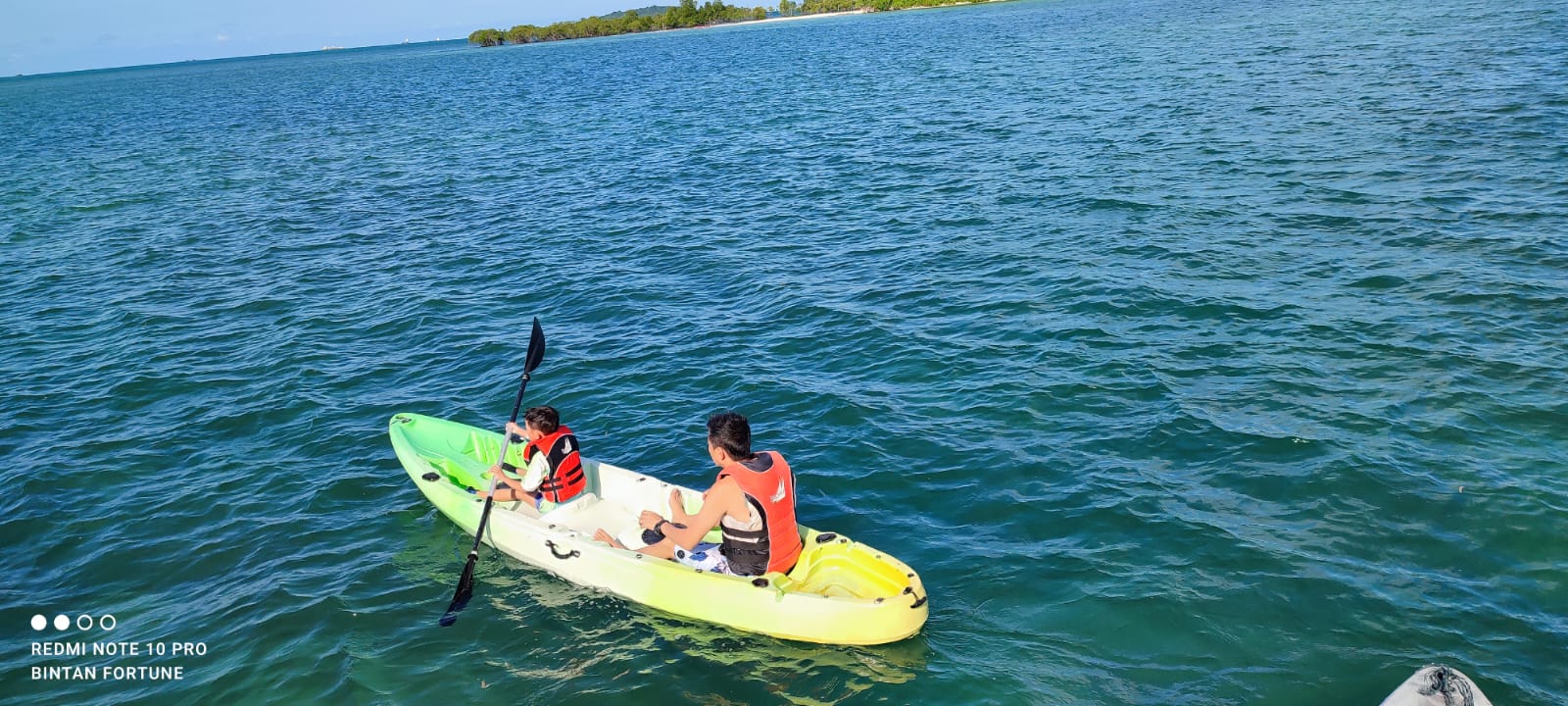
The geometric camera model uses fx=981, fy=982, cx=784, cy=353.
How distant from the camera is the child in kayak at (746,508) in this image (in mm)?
8109

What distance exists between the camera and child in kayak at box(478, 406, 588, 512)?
985 centimetres

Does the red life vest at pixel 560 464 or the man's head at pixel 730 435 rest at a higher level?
the man's head at pixel 730 435

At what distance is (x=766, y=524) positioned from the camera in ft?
26.9

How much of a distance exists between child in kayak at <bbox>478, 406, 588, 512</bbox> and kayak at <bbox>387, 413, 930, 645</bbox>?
0.14 m

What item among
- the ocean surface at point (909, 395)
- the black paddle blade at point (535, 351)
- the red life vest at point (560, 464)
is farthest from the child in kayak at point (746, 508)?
the black paddle blade at point (535, 351)

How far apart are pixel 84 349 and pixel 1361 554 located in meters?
18.7

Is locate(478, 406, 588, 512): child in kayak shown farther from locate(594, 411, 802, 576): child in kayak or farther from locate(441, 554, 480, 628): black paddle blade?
locate(594, 411, 802, 576): child in kayak

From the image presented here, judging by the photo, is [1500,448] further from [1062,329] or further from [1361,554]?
[1062,329]

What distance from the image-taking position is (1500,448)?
9898 mm

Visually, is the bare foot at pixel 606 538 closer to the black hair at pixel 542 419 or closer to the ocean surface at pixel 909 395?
the ocean surface at pixel 909 395

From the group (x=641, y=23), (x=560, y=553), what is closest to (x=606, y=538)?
(x=560, y=553)

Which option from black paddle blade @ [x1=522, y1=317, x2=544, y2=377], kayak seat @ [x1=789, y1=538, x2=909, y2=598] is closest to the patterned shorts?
kayak seat @ [x1=789, y1=538, x2=909, y2=598]

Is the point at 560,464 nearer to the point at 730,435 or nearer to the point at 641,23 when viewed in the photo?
the point at 730,435

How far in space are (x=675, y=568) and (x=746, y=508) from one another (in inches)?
35.2
